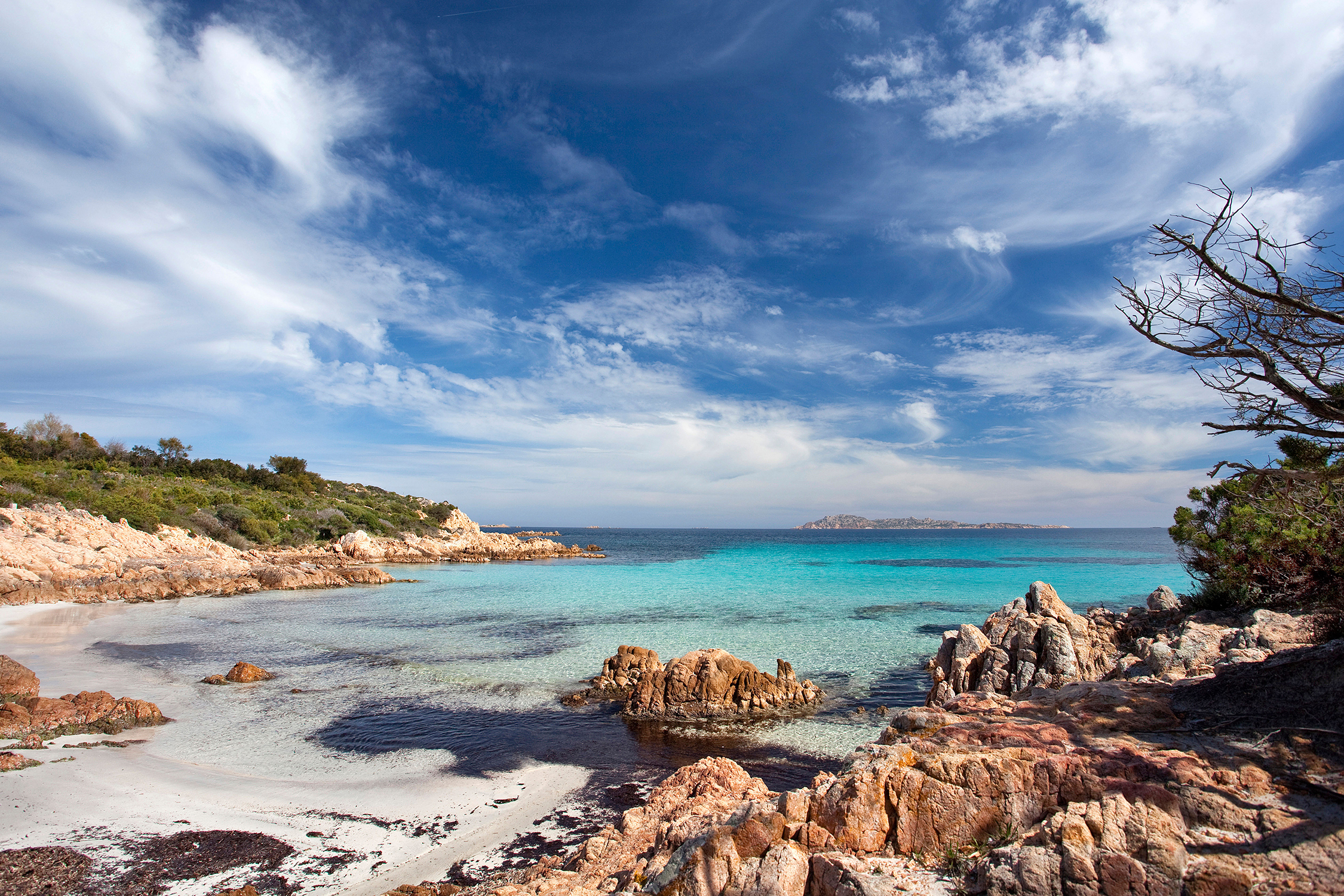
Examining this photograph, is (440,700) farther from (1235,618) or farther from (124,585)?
(124,585)

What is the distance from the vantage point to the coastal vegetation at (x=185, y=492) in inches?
1666

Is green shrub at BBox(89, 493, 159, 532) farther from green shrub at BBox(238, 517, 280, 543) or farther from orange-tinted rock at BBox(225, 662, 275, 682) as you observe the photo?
orange-tinted rock at BBox(225, 662, 275, 682)

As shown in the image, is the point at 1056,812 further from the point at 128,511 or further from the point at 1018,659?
the point at 128,511

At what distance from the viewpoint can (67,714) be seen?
1180 cm

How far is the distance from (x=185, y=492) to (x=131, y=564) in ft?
67.2

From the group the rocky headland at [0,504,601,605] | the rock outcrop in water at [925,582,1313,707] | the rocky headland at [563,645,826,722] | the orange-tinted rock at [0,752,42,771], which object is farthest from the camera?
the rocky headland at [0,504,601,605]

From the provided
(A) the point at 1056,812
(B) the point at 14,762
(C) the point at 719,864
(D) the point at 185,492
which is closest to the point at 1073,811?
(A) the point at 1056,812

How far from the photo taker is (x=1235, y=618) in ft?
49.8

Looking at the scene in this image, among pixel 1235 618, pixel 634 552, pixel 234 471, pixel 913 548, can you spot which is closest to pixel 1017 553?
pixel 913 548

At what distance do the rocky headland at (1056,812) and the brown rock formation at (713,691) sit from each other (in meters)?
7.12

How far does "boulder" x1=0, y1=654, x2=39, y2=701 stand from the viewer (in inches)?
491

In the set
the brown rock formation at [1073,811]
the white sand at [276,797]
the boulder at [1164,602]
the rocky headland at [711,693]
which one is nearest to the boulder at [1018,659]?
the rocky headland at [711,693]

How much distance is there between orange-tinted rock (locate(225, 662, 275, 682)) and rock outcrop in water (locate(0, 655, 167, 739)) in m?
3.53

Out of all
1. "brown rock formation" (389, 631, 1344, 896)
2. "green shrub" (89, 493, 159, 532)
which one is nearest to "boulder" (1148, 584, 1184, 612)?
"brown rock formation" (389, 631, 1344, 896)
